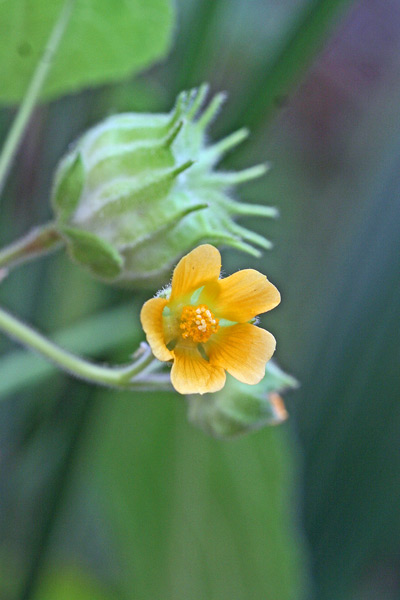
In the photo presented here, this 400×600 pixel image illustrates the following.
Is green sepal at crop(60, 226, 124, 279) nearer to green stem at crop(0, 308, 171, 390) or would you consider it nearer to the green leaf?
green stem at crop(0, 308, 171, 390)

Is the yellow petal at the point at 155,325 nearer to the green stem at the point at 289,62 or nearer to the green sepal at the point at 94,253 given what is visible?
the green sepal at the point at 94,253

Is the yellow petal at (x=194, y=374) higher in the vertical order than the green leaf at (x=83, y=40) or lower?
lower

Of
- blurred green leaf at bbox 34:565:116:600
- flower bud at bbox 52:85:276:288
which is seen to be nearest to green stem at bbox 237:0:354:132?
flower bud at bbox 52:85:276:288

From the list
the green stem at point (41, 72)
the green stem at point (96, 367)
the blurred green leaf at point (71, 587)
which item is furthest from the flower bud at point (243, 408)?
the blurred green leaf at point (71, 587)

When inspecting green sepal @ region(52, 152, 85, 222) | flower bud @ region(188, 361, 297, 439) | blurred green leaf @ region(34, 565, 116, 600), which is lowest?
blurred green leaf @ region(34, 565, 116, 600)

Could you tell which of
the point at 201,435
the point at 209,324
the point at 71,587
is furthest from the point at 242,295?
the point at 71,587

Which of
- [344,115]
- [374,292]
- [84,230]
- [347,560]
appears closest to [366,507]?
[347,560]

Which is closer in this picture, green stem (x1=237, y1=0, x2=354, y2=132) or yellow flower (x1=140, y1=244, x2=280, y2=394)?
yellow flower (x1=140, y1=244, x2=280, y2=394)
